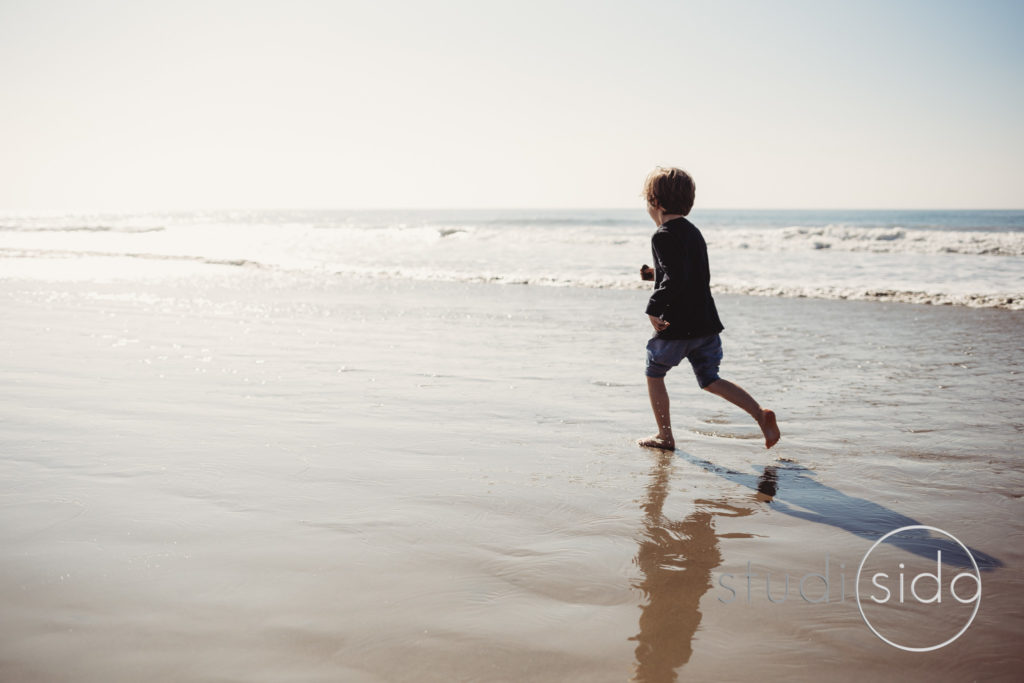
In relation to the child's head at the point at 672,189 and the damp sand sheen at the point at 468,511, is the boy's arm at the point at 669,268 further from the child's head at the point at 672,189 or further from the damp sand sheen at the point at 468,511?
the damp sand sheen at the point at 468,511

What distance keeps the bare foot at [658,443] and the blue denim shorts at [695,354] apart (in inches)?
14.6

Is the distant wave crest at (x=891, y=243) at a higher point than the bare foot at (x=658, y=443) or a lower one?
higher

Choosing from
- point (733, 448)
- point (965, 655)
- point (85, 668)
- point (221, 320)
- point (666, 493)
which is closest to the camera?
point (85, 668)

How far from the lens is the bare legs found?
3795 millimetres

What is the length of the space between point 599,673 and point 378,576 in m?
0.81

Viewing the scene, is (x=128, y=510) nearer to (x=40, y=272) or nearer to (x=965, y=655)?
(x=965, y=655)

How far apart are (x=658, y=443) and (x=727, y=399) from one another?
0.45 metres

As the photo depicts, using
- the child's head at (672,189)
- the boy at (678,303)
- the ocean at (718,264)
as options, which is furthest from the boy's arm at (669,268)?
the ocean at (718,264)

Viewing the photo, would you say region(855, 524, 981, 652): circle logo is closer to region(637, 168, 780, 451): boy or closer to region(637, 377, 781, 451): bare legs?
region(637, 377, 781, 451): bare legs

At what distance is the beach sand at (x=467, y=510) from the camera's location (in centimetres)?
192

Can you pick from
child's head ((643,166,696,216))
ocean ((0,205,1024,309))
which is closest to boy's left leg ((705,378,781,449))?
child's head ((643,166,696,216))

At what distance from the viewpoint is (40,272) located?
14484 mm

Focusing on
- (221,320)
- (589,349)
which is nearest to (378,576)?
(589,349)

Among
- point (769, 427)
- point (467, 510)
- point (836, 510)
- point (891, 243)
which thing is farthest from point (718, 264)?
point (467, 510)
